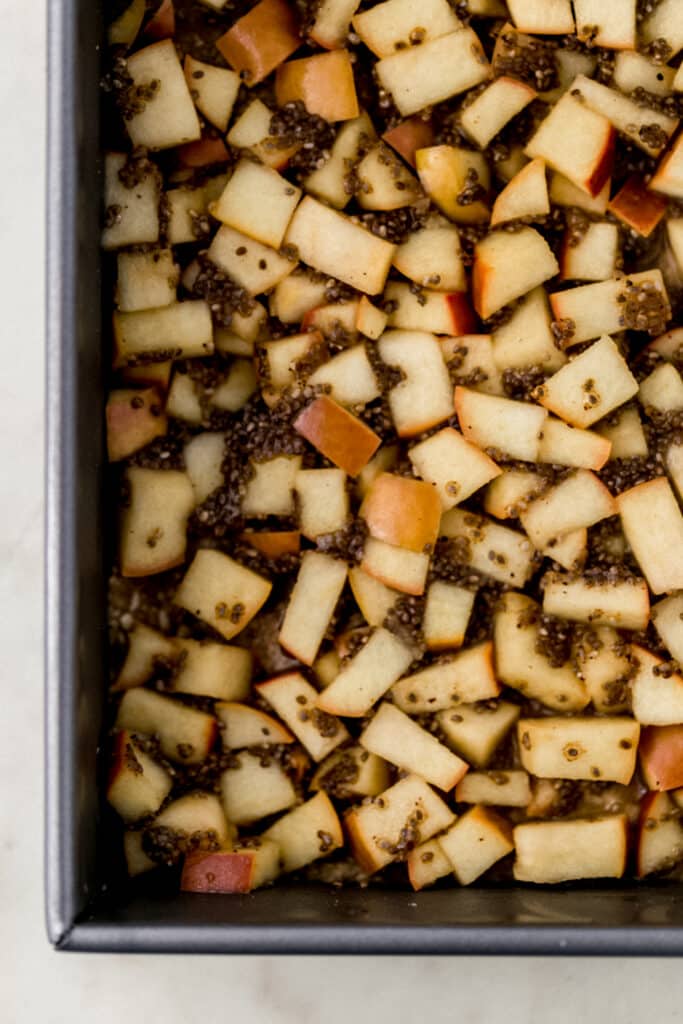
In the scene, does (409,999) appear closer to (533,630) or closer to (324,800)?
(324,800)

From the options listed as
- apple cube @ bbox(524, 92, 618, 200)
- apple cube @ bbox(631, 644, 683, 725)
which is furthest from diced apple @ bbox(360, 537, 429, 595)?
apple cube @ bbox(524, 92, 618, 200)

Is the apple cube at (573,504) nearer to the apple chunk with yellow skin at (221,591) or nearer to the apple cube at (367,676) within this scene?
the apple cube at (367,676)

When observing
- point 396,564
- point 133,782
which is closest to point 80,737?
point 133,782

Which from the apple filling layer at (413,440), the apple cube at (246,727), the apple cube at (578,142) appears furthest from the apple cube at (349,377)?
the apple cube at (246,727)

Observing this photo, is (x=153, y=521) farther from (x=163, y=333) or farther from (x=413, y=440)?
(x=413, y=440)

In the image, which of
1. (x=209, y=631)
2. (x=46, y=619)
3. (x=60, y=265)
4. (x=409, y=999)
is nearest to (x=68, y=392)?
(x=60, y=265)
